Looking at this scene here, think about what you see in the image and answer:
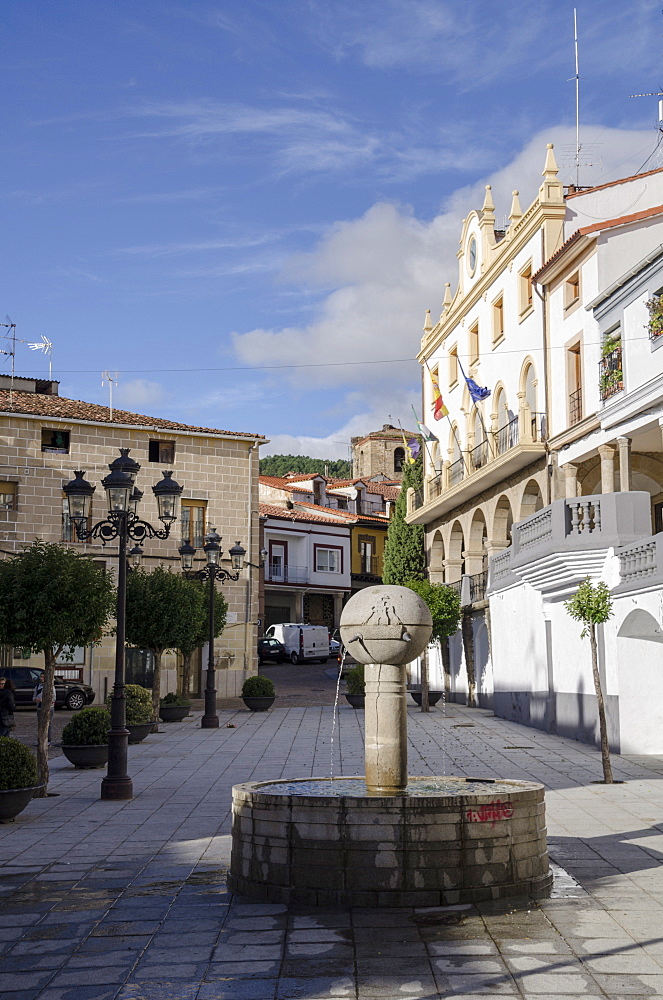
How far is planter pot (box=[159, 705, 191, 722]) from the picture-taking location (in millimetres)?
27219

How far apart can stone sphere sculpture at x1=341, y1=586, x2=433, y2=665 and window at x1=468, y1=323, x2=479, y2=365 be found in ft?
89.8

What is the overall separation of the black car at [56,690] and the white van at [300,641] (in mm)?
19787

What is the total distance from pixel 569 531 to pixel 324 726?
774 cm

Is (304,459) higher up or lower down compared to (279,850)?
higher up

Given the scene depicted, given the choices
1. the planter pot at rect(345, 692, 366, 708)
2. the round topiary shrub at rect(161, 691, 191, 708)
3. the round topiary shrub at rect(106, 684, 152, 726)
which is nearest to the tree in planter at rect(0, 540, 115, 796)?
the round topiary shrub at rect(106, 684, 152, 726)

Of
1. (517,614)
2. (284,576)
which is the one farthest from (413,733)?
(284,576)

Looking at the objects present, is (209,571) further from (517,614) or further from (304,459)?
(304,459)

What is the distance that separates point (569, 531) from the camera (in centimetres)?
1981

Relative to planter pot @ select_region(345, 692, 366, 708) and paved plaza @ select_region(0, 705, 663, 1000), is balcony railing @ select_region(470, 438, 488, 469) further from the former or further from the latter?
paved plaza @ select_region(0, 705, 663, 1000)

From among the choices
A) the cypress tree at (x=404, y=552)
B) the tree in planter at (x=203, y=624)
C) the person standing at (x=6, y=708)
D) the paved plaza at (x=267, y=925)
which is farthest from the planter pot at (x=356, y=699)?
the paved plaza at (x=267, y=925)

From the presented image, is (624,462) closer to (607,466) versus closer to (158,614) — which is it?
(607,466)

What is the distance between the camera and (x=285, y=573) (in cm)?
5791

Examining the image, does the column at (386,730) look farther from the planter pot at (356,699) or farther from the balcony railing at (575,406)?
the planter pot at (356,699)

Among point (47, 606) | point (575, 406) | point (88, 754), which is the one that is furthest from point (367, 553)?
point (47, 606)
